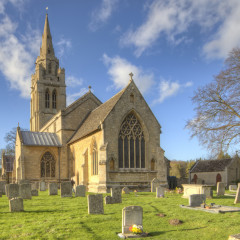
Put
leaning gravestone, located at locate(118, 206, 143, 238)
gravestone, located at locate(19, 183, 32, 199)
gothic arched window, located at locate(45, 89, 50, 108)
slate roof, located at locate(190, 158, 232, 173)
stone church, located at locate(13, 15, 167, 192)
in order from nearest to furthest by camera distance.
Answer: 1. leaning gravestone, located at locate(118, 206, 143, 238)
2. gravestone, located at locate(19, 183, 32, 199)
3. stone church, located at locate(13, 15, 167, 192)
4. slate roof, located at locate(190, 158, 232, 173)
5. gothic arched window, located at locate(45, 89, 50, 108)

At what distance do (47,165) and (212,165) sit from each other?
25.5 m

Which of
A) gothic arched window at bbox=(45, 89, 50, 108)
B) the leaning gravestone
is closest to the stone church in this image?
the leaning gravestone

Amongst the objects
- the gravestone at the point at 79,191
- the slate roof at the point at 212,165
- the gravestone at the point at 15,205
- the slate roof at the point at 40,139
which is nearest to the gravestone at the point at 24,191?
the gravestone at the point at 79,191

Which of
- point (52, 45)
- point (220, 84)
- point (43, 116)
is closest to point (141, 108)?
point (220, 84)

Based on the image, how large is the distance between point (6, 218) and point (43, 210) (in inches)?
85.2

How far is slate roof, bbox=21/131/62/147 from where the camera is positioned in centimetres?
3189

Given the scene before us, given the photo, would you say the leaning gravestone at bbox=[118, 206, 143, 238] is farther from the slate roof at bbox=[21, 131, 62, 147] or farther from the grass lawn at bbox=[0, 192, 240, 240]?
the slate roof at bbox=[21, 131, 62, 147]

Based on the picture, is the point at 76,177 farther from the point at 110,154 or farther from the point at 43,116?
the point at 43,116

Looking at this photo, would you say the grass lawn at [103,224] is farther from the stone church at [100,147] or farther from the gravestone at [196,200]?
the stone church at [100,147]

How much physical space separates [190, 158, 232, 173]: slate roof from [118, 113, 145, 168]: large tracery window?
68.8ft

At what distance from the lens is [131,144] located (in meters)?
26.1

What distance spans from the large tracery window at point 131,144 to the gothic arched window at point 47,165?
1031 centimetres

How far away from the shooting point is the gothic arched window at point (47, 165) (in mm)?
31938

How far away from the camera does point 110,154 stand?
24734 millimetres
